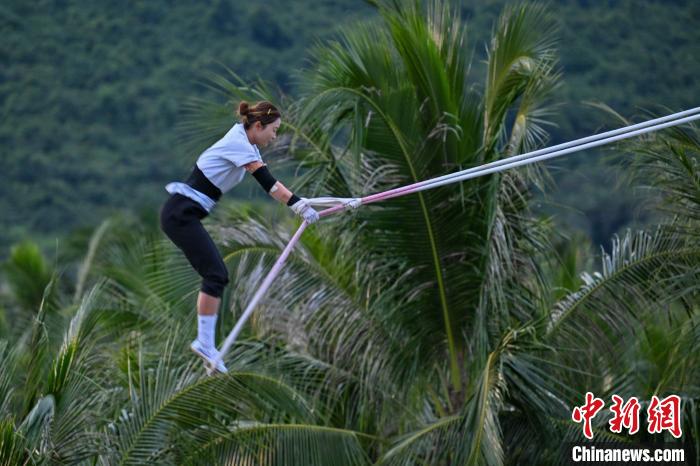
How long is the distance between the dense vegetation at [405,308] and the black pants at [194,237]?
6.18ft

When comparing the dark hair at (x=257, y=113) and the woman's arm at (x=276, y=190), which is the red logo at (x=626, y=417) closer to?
the woman's arm at (x=276, y=190)

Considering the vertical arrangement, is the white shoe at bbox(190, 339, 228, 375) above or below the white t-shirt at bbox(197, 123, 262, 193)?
below

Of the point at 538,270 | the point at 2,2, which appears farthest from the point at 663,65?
the point at 2,2

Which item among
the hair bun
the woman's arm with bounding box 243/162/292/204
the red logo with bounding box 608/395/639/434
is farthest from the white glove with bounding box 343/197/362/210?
the red logo with bounding box 608/395/639/434

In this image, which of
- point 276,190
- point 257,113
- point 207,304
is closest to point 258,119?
point 257,113

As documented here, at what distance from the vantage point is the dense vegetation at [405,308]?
1041 centimetres

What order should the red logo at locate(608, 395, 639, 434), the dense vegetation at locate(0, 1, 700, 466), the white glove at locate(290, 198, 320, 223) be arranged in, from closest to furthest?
the white glove at locate(290, 198, 320, 223), the dense vegetation at locate(0, 1, 700, 466), the red logo at locate(608, 395, 639, 434)

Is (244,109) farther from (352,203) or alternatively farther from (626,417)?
(626,417)

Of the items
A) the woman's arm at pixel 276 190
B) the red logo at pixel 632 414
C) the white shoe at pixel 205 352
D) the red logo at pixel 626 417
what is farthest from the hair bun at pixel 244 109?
the red logo at pixel 626 417

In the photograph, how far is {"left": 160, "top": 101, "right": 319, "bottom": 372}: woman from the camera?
8.34 m

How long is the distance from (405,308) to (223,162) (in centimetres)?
406

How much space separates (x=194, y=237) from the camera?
8.36 meters

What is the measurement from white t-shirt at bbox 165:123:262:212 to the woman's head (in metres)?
0.08

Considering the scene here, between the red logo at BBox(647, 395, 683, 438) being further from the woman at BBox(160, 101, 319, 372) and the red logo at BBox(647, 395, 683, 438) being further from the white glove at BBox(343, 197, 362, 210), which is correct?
the woman at BBox(160, 101, 319, 372)
